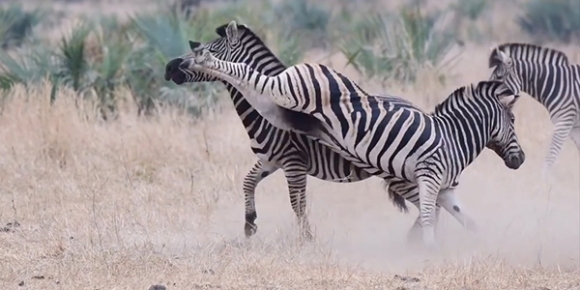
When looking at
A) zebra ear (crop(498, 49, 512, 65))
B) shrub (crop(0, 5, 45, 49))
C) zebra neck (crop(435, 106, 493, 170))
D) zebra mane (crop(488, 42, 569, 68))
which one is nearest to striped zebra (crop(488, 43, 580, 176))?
zebra mane (crop(488, 42, 569, 68))

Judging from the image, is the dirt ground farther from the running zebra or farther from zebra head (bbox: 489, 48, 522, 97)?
zebra head (bbox: 489, 48, 522, 97)

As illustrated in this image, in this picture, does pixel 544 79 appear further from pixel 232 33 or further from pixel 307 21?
pixel 307 21

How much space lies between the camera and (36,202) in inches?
325

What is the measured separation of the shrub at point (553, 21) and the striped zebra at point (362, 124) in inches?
683

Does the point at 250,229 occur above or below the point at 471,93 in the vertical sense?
below

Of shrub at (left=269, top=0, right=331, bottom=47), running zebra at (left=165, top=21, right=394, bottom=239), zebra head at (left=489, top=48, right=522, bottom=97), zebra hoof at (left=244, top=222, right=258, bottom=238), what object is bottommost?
zebra hoof at (left=244, top=222, right=258, bottom=238)

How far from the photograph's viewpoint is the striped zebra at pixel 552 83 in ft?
34.6

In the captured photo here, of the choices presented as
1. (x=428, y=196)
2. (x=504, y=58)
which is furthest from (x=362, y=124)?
(x=504, y=58)

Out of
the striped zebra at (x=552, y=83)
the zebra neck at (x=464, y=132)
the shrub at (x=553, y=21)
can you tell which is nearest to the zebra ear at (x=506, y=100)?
the zebra neck at (x=464, y=132)

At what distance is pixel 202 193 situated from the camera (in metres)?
8.89

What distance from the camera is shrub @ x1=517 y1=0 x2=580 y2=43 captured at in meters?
24.2

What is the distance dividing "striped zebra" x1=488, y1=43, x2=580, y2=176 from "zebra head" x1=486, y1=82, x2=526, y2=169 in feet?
9.45

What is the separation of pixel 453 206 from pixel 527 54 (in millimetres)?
3827

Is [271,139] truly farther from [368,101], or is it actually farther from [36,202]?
[36,202]
